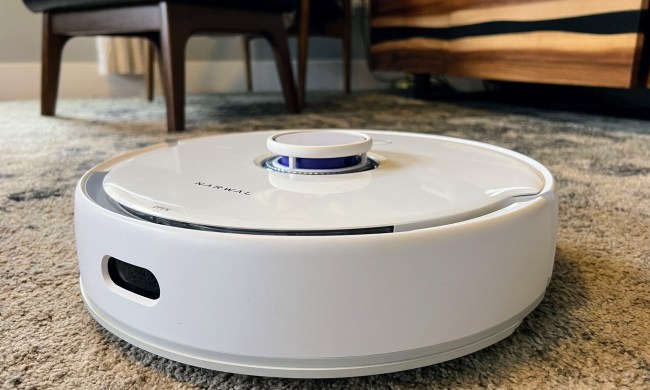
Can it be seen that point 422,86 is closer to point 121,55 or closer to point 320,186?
point 121,55

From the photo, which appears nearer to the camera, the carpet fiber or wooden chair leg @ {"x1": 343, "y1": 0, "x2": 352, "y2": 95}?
the carpet fiber

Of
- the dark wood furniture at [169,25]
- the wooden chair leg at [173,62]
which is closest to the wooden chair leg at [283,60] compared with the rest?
the dark wood furniture at [169,25]

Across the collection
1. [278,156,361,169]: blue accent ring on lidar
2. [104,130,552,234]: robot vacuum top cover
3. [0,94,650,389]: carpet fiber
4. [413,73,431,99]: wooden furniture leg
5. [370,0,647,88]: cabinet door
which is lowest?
[0,94,650,389]: carpet fiber

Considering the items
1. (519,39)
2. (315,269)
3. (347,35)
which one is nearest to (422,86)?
(347,35)

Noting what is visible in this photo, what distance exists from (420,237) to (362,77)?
2.70m

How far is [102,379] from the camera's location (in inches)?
13.9

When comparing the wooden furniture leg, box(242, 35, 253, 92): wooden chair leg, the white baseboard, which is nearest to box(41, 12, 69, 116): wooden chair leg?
the white baseboard

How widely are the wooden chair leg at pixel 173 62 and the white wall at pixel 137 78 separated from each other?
1.37 m

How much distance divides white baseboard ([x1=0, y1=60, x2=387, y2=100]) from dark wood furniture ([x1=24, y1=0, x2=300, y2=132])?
791 mm

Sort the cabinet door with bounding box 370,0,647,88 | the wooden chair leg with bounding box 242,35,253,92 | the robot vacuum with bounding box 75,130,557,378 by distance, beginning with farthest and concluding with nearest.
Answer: the wooden chair leg with bounding box 242,35,253,92, the cabinet door with bounding box 370,0,647,88, the robot vacuum with bounding box 75,130,557,378

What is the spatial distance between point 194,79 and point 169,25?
144 cm

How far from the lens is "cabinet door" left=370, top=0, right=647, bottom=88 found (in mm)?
1255

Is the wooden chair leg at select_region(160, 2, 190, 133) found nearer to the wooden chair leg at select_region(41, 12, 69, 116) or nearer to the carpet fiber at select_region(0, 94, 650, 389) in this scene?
the carpet fiber at select_region(0, 94, 650, 389)

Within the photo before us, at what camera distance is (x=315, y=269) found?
1.03 feet
